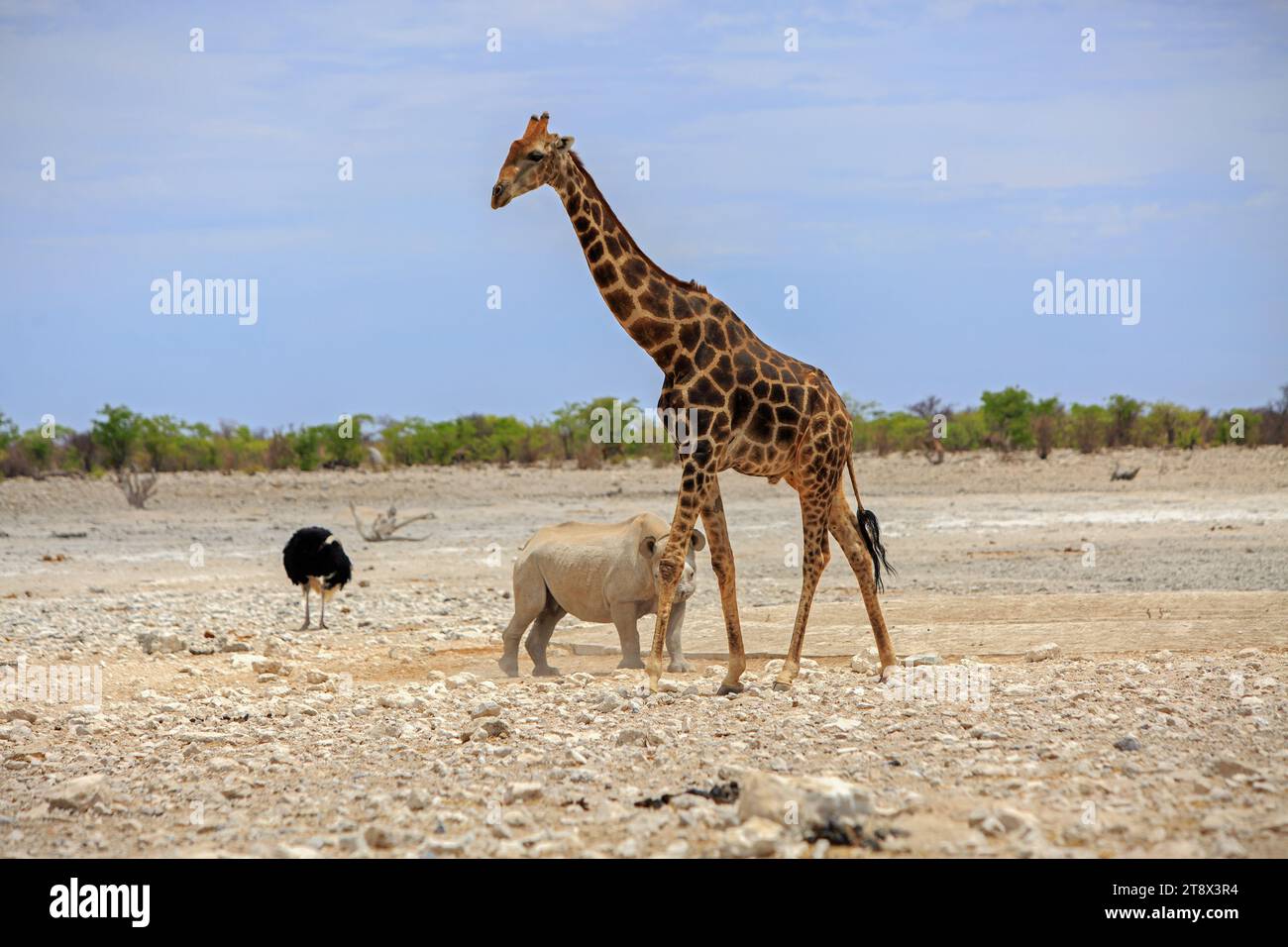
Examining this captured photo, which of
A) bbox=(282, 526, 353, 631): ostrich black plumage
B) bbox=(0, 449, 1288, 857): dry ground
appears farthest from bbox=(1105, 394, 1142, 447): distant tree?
bbox=(282, 526, 353, 631): ostrich black plumage

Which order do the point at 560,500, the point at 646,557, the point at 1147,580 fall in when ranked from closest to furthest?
the point at 646,557, the point at 1147,580, the point at 560,500

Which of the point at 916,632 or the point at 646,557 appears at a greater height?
the point at 646,557

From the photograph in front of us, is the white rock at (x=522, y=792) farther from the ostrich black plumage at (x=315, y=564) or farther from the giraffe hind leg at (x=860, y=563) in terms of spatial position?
the ostrich black plumage at (x=315, y=564)

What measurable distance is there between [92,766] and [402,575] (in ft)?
40.9

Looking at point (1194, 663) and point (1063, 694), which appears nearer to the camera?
point (1063, 694)

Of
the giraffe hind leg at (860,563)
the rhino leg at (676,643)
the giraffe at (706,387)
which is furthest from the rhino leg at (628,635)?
the giraffe hind leg at (860,563)

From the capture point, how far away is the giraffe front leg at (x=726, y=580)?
923cm

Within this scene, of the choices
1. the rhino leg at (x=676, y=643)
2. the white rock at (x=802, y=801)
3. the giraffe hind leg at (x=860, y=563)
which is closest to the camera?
the white rock at (x=802, y=801)

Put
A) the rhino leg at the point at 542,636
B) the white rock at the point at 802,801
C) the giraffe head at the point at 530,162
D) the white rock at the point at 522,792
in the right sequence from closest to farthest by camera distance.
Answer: the white rock at the point at 802,801 → the white rock at the point at 522,792 → the giraffe head at the point at 530,162 → the rhino leg at the point at 542,636

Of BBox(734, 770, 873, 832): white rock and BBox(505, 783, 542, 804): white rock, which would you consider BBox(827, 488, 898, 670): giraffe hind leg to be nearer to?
BBox(505, 783, 542, 804): white rock
